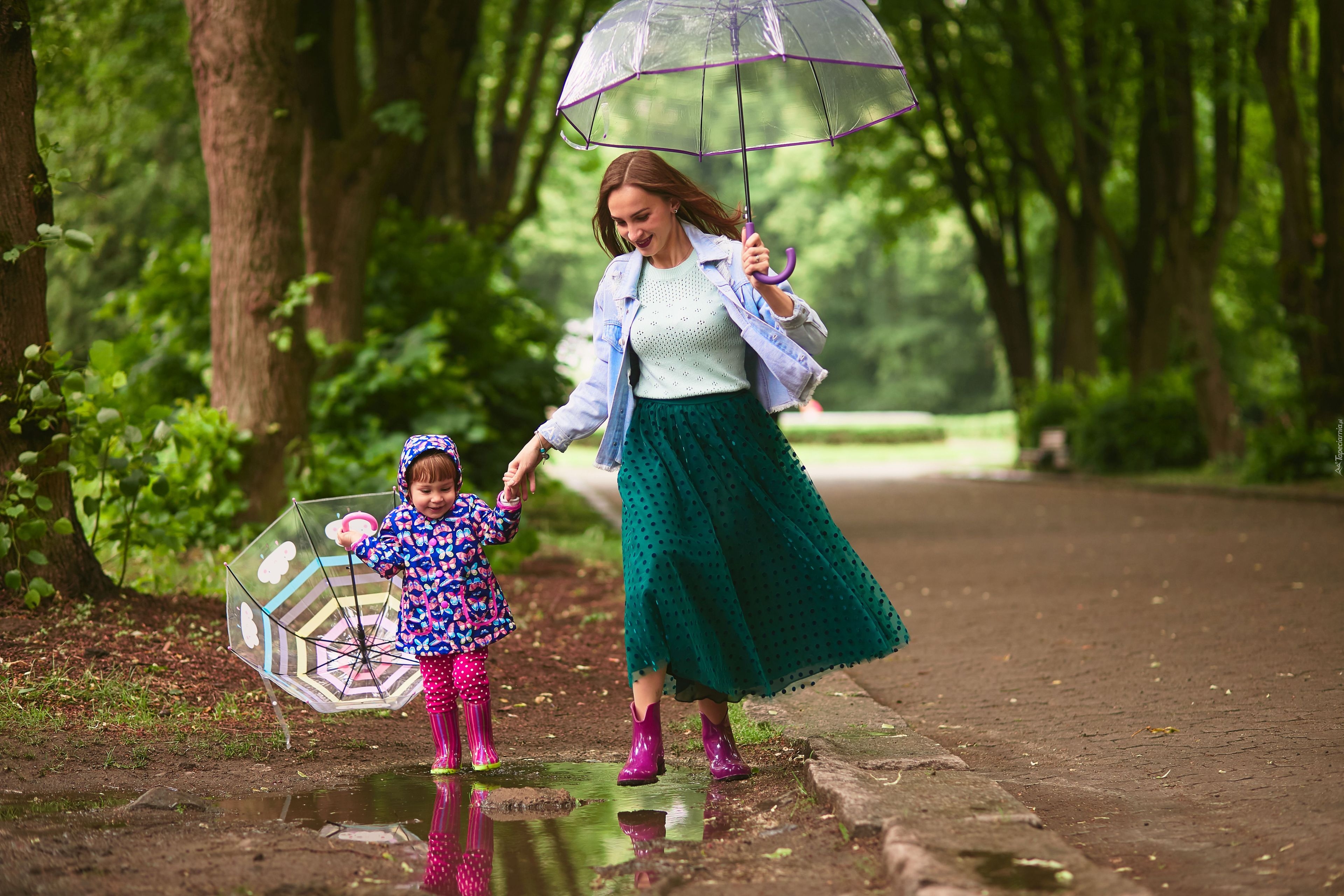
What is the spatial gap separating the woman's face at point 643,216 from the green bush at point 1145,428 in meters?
18.9

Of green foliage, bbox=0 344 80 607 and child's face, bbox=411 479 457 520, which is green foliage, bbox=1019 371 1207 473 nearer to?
green foliage, bbox=0 344 80 607

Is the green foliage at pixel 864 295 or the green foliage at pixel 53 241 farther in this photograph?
the green foliage at pixel 864 295

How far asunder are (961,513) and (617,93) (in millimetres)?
12722

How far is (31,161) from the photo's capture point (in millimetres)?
5527

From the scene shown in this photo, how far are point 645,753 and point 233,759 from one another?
54.5 inches

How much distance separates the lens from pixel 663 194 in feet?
13.9

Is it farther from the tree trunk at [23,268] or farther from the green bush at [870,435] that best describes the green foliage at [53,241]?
the green bush at [870,435]

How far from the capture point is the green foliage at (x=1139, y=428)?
21562 millimetres

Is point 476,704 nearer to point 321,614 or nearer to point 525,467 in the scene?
point 321,614

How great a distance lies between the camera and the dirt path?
3506 millimetres

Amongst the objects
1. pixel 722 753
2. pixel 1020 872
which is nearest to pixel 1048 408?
pixel 722 753

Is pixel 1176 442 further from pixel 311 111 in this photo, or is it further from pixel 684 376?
pixel 684 376

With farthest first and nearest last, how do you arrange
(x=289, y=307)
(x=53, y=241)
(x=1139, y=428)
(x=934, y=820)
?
(x=1139, y=428) → (x=289, y=307) → (x=53, y=241) → (x=934, y=820)

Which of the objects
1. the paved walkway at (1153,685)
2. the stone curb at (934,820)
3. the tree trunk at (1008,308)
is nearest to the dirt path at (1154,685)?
the paved walkway at (1153,685)
